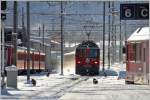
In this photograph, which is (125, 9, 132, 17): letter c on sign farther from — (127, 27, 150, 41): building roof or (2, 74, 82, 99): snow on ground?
(127, 27, 150, 41): building roof

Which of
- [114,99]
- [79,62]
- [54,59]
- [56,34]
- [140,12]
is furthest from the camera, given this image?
[54,59]

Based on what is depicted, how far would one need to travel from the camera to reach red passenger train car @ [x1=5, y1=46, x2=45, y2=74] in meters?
51.4

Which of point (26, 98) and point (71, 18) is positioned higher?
point (71, 18)

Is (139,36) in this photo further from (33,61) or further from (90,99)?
(33,61)

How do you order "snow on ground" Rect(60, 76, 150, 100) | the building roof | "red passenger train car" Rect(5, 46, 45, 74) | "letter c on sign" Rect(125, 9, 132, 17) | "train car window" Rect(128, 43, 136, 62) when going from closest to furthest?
"snow on ground" Rect(60, 76, 150, 100)
"letter c on sign" Rect(125, 9, 132, 17)
the building roof
"train car window" Rect(128, 43, 136, 62)
"red passenger train car" Rect(5, 46, 45, 74)

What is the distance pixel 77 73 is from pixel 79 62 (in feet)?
5.16

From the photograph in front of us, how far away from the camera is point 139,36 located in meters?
33.8

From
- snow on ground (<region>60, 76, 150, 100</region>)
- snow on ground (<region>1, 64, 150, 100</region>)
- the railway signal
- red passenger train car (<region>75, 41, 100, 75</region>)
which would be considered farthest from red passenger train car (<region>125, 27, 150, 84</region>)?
red passenger train car (<region>75, 41, 100, 75</region>)

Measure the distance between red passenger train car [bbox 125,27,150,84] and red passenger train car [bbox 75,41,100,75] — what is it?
837 inches

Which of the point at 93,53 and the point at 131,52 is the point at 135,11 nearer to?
the point at 131,52

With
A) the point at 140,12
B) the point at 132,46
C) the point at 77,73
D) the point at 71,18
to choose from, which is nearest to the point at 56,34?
the point at 71,18

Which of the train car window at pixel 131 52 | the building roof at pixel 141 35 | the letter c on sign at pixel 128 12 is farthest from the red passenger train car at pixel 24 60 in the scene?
the letter c on sign at pixel 128 12

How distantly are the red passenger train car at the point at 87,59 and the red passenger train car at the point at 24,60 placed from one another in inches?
183

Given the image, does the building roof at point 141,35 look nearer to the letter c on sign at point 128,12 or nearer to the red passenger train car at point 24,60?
the letter c on sign at point 128,12
